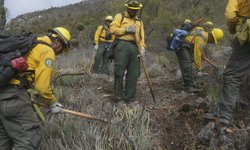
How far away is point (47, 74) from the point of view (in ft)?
15.4

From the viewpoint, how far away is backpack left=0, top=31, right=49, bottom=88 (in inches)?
176

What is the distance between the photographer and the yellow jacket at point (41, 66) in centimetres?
467

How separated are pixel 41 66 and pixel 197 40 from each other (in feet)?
15.5

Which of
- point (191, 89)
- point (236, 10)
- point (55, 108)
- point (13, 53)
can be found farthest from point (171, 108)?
point (13, 53)

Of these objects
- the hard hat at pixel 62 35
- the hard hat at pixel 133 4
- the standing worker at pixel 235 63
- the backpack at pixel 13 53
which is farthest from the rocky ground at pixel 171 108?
the hard hat at pixel 133 4

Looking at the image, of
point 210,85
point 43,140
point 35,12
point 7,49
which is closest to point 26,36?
point 7,49

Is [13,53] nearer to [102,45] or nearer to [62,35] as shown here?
[62,35]

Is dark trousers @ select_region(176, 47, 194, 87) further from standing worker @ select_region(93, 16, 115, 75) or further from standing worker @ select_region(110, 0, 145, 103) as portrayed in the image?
standing worker @ select_region(93, 16, 115, 75)

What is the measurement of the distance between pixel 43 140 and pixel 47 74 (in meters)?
0.90

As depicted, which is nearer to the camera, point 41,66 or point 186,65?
point 41,66

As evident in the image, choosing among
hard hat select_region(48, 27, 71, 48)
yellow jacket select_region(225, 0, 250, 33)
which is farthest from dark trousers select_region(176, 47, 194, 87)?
hard hat select_region(48, 27, 71, 48)

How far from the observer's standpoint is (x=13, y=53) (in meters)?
4.57

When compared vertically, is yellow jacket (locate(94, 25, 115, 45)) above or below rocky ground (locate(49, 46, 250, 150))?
below

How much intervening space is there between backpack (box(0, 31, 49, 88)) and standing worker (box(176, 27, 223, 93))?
15.0 feet
